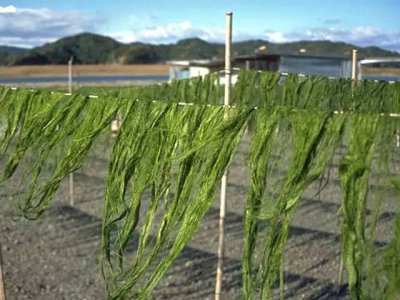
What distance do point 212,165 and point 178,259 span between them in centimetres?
491

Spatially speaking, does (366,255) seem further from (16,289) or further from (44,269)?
(44,269)

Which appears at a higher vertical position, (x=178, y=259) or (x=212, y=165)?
(x=212, y=165)

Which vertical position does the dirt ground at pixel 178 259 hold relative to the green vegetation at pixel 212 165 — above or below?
below

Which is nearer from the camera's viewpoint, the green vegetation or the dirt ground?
the green vegetation

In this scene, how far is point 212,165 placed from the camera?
3.47 meters

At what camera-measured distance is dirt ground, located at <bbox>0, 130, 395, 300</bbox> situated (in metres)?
7.10

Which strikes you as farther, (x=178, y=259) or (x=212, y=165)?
(x=178, y=259)

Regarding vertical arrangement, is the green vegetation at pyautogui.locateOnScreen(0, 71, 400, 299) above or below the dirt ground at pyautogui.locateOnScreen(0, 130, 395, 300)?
above

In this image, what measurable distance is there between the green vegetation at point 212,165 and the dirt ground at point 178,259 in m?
1.42

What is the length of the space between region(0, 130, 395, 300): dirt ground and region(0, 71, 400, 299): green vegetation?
1424 mm

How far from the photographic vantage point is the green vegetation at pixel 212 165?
2.96m

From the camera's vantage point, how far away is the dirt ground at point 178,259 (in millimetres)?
7098

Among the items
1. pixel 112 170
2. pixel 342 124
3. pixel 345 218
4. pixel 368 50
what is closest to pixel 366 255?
pixel 345 218

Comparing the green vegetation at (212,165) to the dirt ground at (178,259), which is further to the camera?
the dirt ground at (178,259)
